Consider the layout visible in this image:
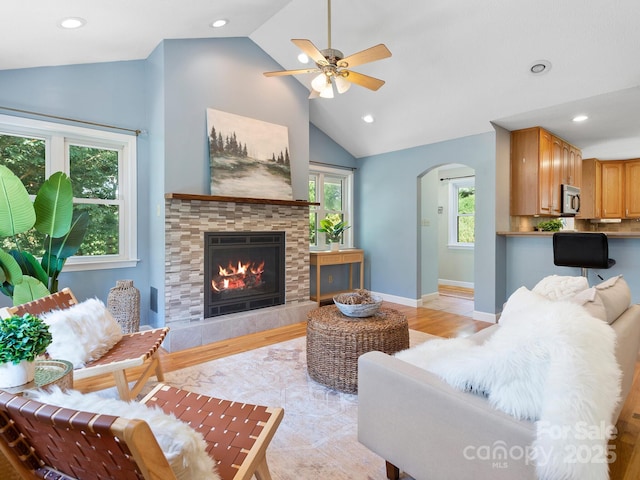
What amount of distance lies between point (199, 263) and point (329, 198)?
268cm

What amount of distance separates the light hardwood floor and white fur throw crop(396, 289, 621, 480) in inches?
40.5

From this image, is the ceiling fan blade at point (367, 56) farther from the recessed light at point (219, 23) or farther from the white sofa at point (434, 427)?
the white sofa at point (434, 427)

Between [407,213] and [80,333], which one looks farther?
[407,213]

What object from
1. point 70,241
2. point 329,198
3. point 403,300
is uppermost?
point 329,198

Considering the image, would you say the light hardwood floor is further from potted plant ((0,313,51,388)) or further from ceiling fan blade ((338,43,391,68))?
ceiling fan blade ((338,43,391,68))

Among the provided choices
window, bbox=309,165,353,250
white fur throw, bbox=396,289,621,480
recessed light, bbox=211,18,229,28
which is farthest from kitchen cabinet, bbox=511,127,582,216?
recessed light, bbox=211,18,229,28

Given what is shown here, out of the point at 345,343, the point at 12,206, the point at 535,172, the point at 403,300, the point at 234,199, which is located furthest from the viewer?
the point at 403,300

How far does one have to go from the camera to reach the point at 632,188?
232 inches

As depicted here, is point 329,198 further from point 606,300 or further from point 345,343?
point 606,300

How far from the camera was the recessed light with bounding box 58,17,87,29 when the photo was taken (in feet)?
8.38

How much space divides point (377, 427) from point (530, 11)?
333 centimetres

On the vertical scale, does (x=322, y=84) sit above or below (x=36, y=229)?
above

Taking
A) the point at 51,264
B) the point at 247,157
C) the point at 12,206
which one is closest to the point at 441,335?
the point at 247,157

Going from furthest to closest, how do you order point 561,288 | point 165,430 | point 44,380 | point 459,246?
point 459,246 → point 561,288 → point 44,380 → point 165,430
